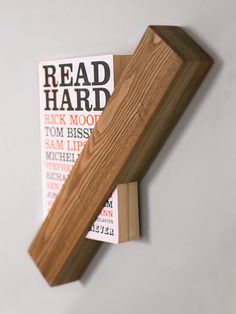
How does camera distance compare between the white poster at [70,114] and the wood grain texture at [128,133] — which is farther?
the white poster at [70,114]

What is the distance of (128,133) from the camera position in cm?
100

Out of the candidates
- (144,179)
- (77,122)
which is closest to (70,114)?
(77,122)

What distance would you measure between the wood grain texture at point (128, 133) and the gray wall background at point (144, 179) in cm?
3

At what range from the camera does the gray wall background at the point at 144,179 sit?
38.4 inches

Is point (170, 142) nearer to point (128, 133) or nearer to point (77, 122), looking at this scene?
point (128, 133)

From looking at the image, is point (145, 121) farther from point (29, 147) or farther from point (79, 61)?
point (29, 147)

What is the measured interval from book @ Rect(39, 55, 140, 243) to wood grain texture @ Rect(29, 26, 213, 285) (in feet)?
0.10

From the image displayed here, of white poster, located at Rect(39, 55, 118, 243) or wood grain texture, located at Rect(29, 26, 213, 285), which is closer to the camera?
wood grain texture, located at Rect(29, 26, 213, 285)

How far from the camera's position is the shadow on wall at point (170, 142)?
98cm

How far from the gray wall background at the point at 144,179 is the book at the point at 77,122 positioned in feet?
0.11

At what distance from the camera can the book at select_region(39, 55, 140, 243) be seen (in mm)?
1061

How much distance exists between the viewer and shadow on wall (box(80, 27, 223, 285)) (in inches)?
38.4

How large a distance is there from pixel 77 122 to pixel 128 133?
158 millimetres

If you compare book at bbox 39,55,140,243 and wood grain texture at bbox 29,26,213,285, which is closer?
wood grain texture at bbox 29,26,213,285
